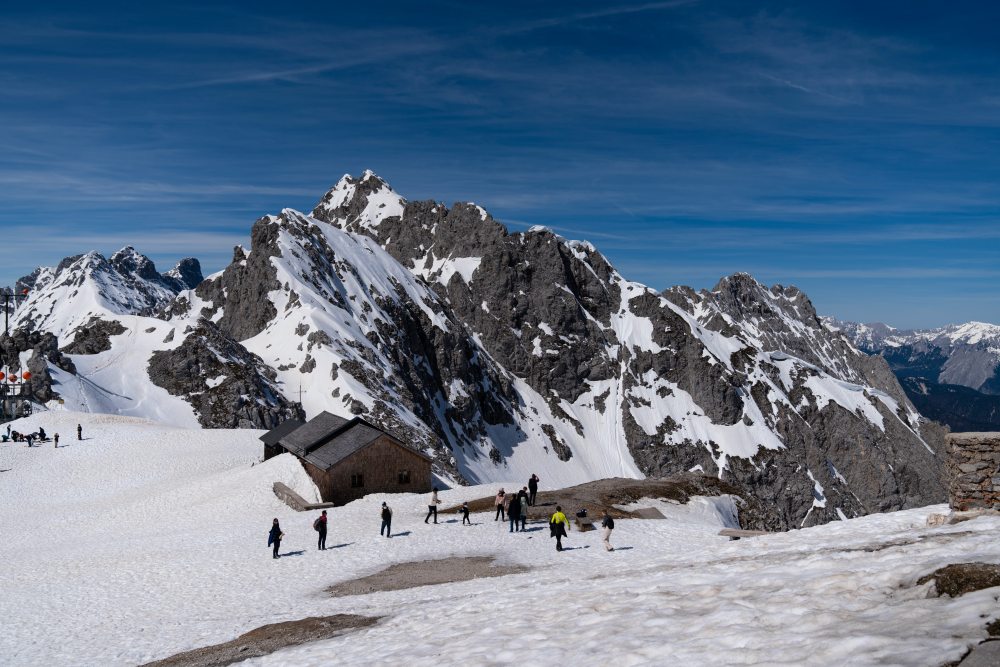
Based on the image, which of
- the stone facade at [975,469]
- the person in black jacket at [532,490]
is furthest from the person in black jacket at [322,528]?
the stone facade at [975,469]

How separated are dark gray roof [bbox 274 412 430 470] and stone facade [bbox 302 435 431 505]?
0.40m

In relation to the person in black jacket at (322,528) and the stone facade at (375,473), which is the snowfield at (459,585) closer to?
the person in black jacket at (322,528)

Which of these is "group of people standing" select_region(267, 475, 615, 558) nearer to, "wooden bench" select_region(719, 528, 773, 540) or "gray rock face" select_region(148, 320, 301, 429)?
"wooden bench" select_region(719, 528, 773, 540)

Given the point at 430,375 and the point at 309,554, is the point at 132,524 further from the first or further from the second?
the point at 430,375

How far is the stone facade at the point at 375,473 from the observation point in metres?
44.6

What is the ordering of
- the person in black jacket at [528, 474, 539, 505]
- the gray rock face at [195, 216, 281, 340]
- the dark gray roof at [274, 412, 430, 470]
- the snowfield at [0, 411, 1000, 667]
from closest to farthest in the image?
1. the snowfield at [0, 411, 1000, 667]
2. the person in black jacket at [528, 474, 539, 505]
3. the dark gray roof at [274, 412, 430, 470]
4. the gray rock face at [195, 216, 281, 340]

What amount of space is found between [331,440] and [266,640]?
30.2 m

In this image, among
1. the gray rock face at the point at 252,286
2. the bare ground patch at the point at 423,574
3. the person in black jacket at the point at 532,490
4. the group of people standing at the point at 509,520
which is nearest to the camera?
the bare ground patch at the point at 423,574

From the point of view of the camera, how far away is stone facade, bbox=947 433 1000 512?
61.4 ft

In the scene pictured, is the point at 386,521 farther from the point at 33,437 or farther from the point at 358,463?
the point at 33,437

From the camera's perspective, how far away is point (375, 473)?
45.9 m

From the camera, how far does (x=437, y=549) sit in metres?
32.3

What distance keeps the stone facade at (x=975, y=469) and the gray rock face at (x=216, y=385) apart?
91417 millimetres

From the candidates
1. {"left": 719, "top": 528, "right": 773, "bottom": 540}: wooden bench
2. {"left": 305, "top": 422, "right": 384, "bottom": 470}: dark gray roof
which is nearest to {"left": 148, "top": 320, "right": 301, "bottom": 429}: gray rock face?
{"left": 305, "top": 422, "right": 384, "bottom": 470}: dark gray roof
